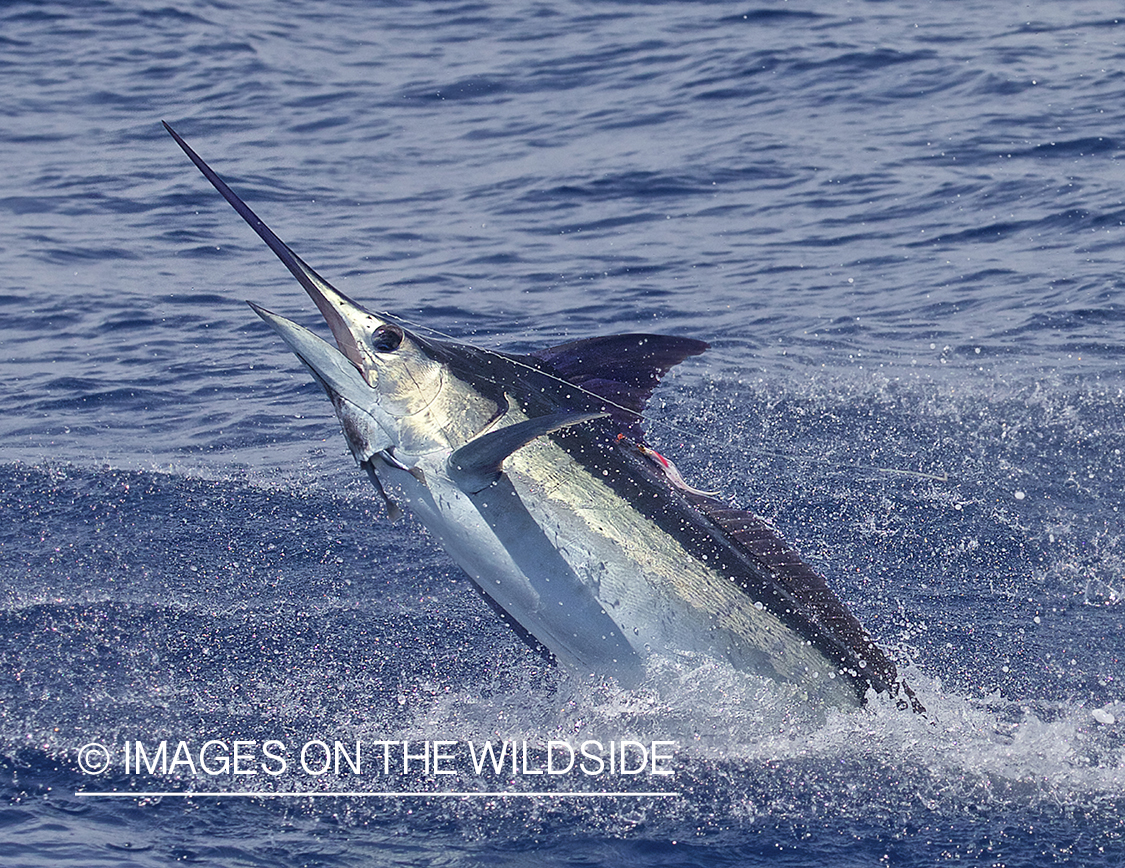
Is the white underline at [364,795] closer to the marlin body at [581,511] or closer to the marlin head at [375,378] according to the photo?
the marlin body at [581,511]

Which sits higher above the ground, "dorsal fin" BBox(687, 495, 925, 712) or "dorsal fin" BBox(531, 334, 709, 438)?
"dorsal fin" BBox(531, 334, 709, 438)

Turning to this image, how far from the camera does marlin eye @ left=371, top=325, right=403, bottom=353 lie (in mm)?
3934

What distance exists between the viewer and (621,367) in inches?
164

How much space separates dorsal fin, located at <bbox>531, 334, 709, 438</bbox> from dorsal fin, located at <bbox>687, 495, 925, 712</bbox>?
1.17ft

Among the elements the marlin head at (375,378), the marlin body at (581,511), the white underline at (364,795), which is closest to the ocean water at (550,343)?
the white underline at (364,795)

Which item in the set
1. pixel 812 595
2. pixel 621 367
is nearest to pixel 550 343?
pixel 621 367

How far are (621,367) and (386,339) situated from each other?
722mm

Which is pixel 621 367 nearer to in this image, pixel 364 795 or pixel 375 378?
pixel 375 378

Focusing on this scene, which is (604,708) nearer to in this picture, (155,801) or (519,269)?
(155,801)

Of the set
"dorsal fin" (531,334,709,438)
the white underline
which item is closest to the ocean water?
the white underline

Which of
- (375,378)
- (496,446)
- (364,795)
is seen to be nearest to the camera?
(496,446)

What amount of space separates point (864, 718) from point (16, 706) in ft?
9.00

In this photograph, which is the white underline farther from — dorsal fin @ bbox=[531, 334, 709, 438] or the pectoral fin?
dorsal fin @ bbox=[531, 334, 709, 438]

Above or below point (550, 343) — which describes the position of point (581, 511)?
above
